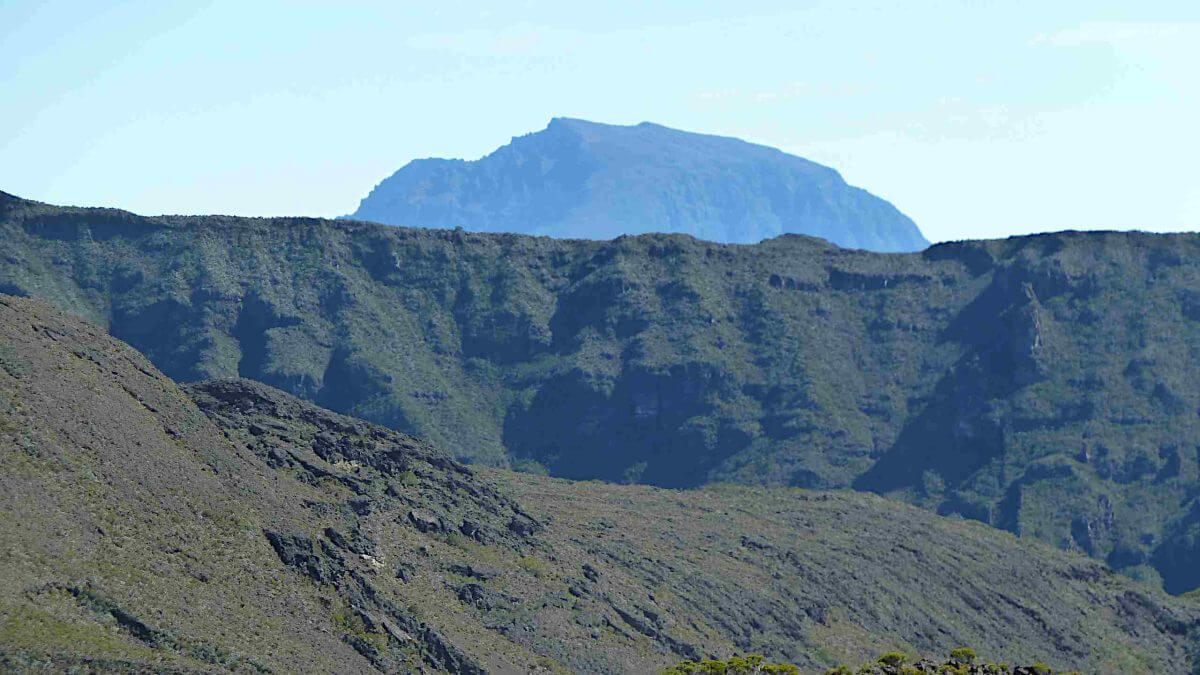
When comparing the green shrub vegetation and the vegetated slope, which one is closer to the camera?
the vegetated slope

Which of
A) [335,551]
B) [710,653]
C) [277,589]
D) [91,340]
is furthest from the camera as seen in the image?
[710,653]

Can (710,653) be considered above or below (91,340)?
below

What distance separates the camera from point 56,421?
148375 mm

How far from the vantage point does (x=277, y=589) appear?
148 meters

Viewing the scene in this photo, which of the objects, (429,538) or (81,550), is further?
(429,538)

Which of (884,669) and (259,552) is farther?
(259,552)

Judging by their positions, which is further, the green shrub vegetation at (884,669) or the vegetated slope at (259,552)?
the green shrub vegetation at (884,669)

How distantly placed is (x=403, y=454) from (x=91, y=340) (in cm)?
3387

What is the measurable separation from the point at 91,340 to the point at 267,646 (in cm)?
3900

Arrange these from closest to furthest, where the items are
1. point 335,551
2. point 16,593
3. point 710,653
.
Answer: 1. point 16,593
2. point 335,551
3. point 710,653

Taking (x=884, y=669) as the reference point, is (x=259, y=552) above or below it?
above

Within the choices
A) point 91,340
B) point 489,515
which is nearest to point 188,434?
point 91,340

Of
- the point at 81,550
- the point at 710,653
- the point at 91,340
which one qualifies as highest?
the point at 91,340

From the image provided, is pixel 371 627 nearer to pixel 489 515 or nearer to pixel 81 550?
pixel 81 550
